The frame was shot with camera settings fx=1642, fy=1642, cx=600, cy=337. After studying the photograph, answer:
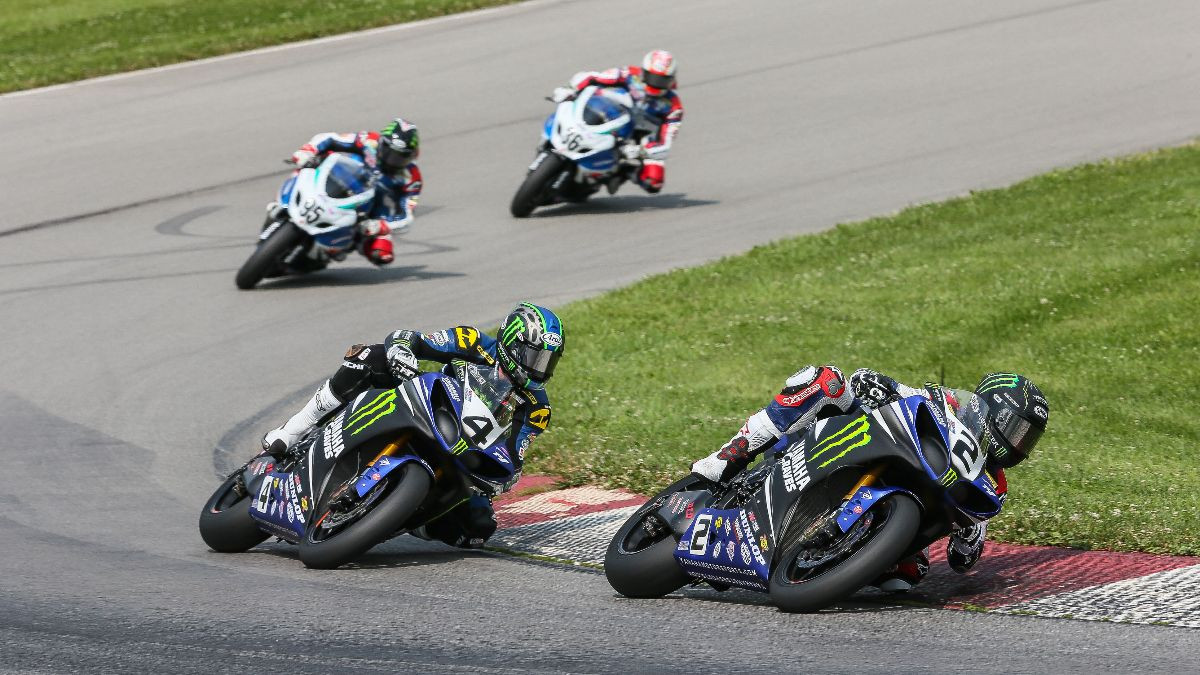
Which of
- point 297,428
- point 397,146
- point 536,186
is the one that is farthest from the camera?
point 536,186

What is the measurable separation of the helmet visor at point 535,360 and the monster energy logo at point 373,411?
69cm

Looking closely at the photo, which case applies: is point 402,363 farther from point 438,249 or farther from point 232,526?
point 438,249

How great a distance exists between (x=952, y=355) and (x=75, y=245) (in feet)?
33.4

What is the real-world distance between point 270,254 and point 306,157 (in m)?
1.07

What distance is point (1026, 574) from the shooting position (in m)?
8.08

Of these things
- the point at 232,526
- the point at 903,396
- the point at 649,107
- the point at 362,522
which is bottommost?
the point at 649,107

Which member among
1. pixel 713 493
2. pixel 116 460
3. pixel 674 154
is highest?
pixel 713 493

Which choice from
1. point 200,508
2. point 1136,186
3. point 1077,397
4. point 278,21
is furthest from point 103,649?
point 278,21

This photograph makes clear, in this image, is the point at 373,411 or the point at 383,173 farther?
the point at 383,173

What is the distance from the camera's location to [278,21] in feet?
98.9

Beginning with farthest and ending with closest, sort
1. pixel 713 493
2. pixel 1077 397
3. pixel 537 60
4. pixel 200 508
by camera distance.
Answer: pixel 537 60 < pixel 1077 397 < pixel 200 508 < pixel 713 493

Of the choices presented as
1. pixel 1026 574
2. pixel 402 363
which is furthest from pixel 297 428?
pixel 1026 574

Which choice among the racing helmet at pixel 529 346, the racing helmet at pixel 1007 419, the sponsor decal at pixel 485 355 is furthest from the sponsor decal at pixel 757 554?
the sponsor decal at pixel 485 355

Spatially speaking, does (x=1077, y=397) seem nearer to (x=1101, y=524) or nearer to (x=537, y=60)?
(x=1101, y=524)
